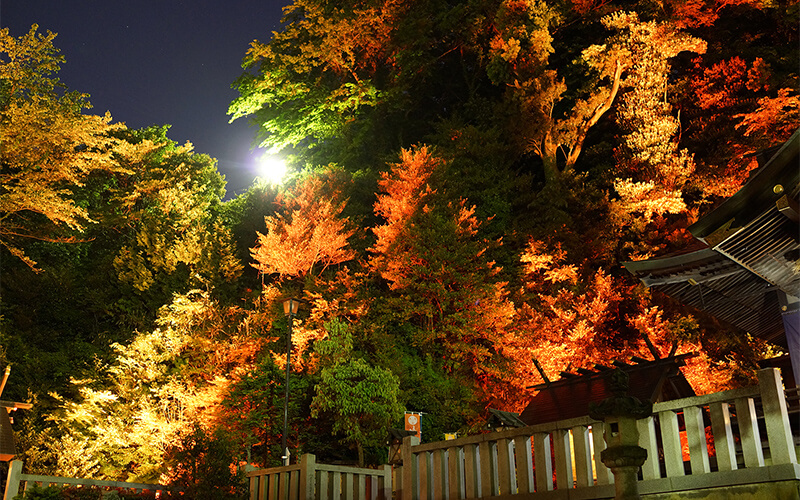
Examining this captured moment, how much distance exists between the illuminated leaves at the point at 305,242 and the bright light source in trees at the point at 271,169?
5.67 metres

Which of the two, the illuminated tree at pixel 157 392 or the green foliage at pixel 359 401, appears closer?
the green foliage at pixel 359 401

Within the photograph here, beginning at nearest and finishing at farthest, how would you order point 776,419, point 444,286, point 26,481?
point 776,419 → point 26,481 → point 444,286

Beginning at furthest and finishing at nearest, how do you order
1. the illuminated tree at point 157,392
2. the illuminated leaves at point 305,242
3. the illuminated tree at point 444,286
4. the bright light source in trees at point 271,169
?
the bright light source in trees at point 271,169 < the illuminated leaves at point 305,242 < the illuminated tree at point 444,286 < the illuminated tree at point 157,392

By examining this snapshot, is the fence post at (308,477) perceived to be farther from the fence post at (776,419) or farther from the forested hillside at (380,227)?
the forested hillside at (380,227)

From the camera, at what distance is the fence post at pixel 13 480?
797 cm

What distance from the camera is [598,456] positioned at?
502cm

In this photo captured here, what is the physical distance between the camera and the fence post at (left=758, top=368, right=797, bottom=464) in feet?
14.1

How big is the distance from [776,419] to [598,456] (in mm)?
1289

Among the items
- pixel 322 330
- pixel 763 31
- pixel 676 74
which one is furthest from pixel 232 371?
pixel 763 31

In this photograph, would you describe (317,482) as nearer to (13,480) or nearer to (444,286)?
(13,480)

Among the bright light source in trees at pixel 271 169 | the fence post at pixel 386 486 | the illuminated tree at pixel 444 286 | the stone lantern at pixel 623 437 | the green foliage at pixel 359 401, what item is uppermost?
the bright light source in trees at pixel 271 169

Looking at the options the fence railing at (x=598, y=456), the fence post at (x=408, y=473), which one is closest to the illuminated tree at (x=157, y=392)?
the fence post at (x=408, y=473)

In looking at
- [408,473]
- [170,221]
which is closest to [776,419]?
[408,473]

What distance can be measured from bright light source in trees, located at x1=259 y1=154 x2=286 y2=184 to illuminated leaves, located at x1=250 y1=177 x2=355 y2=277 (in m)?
5.67
